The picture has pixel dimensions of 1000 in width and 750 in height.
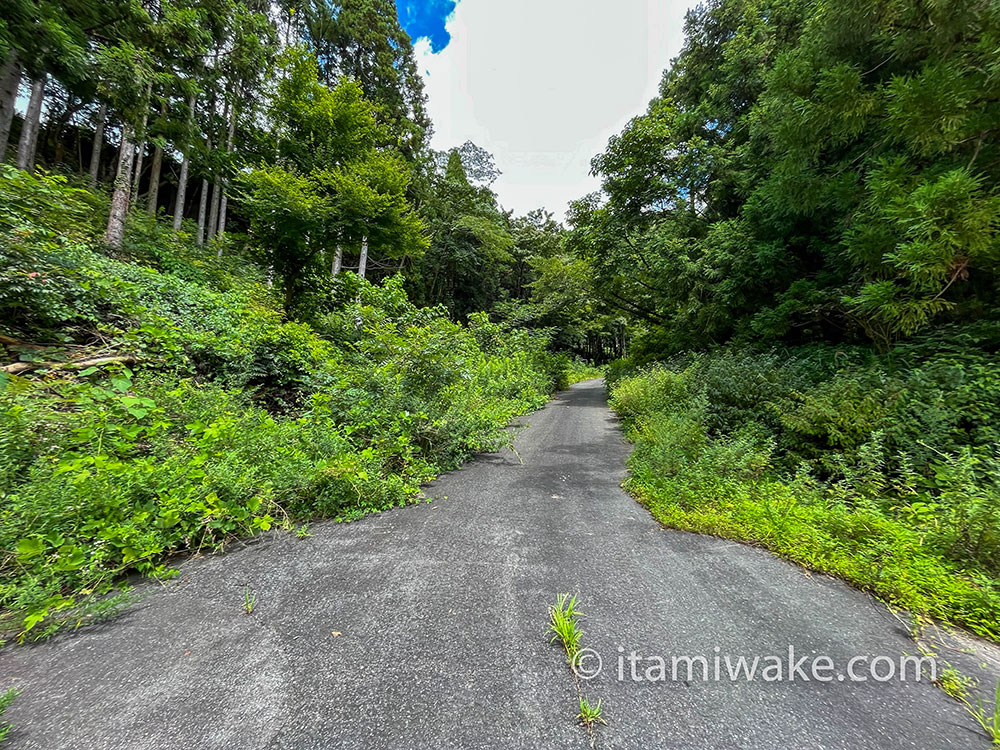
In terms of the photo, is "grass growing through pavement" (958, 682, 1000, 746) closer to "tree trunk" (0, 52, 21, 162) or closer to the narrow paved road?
the narrow paved road

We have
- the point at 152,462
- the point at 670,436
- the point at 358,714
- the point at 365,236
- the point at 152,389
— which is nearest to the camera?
the point at 358,714

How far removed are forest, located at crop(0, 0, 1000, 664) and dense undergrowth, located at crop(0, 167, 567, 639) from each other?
0.03 m

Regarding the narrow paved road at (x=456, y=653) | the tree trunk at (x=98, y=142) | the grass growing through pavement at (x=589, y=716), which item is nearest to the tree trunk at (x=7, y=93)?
the narrow paved road at (x=456, y=653)

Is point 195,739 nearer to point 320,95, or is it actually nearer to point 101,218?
point 320,95

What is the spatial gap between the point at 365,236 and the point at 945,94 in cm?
867

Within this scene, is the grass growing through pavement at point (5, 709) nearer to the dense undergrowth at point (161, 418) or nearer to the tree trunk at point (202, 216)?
the dense undergrowth at point (161, 418)

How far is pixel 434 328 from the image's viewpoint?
586cm

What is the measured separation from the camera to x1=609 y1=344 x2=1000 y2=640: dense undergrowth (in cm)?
225

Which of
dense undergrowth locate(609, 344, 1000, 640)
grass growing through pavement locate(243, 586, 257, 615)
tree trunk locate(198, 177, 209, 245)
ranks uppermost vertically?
tree trunk locate(198, 177, 209, 245)

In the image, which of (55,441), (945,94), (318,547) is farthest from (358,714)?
(945,94)

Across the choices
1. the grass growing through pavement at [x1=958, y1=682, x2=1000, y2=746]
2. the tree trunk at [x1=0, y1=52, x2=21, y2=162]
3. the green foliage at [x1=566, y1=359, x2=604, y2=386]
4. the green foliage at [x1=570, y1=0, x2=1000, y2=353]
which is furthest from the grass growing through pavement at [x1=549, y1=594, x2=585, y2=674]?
the green foliage at [x1=566, y1=359, x2=604, y2=386]

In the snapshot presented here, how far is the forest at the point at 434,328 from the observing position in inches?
94.3

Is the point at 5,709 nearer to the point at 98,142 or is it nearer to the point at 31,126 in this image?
the point at 31,126

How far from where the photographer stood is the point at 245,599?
6.63ft
